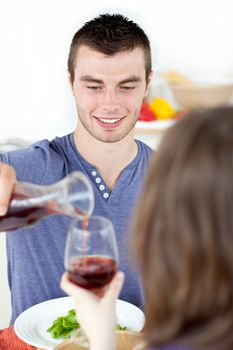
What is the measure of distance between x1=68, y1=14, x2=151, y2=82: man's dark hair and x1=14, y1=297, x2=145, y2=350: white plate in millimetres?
681

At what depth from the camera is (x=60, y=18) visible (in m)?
3.16

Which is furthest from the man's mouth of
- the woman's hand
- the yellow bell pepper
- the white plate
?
the yellow bell pepper

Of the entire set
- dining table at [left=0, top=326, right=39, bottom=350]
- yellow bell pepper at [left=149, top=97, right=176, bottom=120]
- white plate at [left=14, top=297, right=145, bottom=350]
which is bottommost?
dining table at [left=0, top=326, right=39, bottom=350]

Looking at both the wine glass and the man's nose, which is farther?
the man's nose

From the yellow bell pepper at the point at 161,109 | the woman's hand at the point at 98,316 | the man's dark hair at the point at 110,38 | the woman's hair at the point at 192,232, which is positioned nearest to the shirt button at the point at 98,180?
the man's dark hair at the point at 110,38

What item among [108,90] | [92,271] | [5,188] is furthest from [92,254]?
[108,90]

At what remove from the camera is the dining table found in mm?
1376

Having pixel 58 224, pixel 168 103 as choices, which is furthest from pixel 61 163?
pixel 168 103

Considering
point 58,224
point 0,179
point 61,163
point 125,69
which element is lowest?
point 58,224

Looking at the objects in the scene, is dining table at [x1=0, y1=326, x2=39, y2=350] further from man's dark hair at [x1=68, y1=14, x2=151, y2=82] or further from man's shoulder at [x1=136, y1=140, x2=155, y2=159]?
man's dark hair at [x1=68, y1=14, x2=151, y2=82]

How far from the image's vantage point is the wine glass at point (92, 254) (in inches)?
44.0

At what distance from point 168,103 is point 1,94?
2.74 ft

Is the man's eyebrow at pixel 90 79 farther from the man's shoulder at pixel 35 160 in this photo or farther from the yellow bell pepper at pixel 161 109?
the yellow bell pepper at pixel 161 109

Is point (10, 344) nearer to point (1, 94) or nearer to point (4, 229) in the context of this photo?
point (4, 229)
